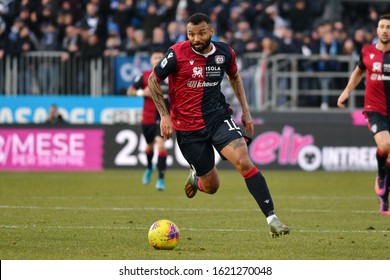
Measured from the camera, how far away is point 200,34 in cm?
1102

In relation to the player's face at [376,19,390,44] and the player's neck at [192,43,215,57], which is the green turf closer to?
the player's neck at [192,43,215,57]

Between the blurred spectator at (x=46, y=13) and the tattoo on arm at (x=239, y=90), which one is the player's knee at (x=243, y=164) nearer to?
the tattoo on arm at (x=239, y=90)

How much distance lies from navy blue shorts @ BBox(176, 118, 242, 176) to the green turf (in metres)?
0.85

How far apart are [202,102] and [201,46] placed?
2.32 feet

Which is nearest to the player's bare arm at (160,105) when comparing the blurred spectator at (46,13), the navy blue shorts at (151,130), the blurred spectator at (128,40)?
the navy blue shorts at (151,130)

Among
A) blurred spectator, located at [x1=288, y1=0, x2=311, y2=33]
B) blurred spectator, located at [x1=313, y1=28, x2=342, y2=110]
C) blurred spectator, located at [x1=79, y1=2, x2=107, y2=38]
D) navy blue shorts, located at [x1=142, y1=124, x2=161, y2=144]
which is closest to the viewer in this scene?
navy blue shorts, located at [x1=142, y1=124, x2=161, y2=144]

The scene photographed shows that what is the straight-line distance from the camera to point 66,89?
2716 cm

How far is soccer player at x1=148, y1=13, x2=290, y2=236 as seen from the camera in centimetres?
1101

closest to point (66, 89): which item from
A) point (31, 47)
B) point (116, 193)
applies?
point (31, 47)

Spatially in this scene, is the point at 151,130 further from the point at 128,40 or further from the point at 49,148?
the point at 128,40

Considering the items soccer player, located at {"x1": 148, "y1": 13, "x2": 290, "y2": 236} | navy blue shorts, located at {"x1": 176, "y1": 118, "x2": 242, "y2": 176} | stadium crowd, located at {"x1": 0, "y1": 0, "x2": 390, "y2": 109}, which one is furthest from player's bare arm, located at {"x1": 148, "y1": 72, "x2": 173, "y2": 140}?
stadium crowd, located at {"x1": 0, "y1": 0, "x2": 390, "y2": 109}

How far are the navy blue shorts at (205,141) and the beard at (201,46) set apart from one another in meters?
0.89

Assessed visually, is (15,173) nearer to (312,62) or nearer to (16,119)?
(16,119)

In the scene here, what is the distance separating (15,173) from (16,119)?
98.6 inches
